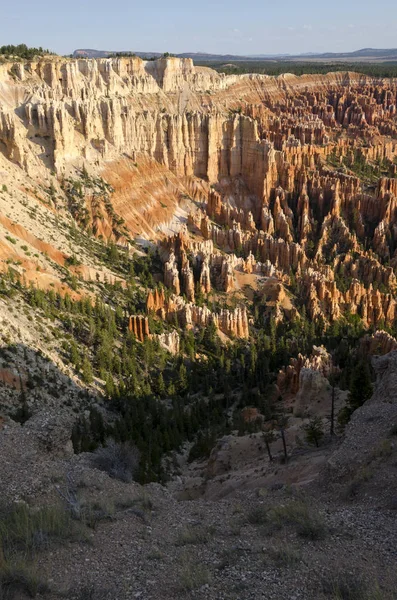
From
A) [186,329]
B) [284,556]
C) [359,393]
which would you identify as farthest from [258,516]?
[186,329]

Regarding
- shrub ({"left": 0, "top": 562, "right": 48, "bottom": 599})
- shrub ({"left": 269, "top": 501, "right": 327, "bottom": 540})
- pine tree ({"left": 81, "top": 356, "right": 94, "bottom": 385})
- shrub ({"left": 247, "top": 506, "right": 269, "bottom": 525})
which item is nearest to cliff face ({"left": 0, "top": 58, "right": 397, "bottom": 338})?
pine tree ({"left": 81, "top": 356, "right": 94, "bottom": 385})

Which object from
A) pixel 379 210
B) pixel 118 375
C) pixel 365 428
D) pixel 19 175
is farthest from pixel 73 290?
pixel 379 210

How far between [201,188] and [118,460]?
158 feet

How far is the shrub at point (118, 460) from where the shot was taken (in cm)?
1830

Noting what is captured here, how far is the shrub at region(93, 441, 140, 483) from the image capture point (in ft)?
60.0

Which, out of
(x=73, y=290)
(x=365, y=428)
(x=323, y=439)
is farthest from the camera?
(x=73, y=290)

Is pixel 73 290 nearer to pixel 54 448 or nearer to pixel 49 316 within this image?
pixel 49 316

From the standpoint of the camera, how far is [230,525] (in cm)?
1281

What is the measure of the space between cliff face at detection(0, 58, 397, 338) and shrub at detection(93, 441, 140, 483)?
20.3 metres

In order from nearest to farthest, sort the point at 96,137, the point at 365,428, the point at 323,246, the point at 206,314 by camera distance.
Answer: the point at 365,428 → the point at 206,314 → the point at 96,137 → the point at 323,246

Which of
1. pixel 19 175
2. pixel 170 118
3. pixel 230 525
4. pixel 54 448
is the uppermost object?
pixel 170 118

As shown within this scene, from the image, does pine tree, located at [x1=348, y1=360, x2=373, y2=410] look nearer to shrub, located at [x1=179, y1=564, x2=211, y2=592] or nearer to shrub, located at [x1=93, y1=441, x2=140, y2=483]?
shrub, located at [x1=93, y1=441, x2=140, y2=483]

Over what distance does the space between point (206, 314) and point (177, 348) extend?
193 inches

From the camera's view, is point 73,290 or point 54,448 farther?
point 73,290
